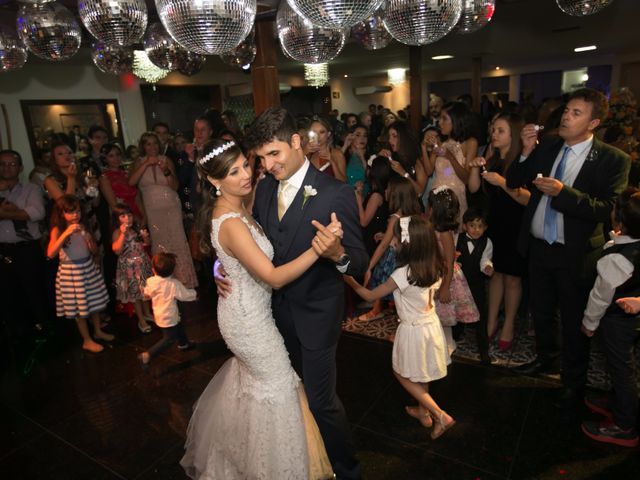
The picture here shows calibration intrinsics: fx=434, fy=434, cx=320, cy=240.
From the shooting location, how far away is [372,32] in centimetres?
295

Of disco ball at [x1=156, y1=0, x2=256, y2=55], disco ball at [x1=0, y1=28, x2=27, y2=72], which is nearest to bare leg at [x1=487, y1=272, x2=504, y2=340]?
disco ball at [x1=156, y1=0, x2=256, y2=55]

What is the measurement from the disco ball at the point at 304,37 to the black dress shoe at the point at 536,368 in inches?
93.9

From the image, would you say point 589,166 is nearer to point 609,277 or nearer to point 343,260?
point 609,277

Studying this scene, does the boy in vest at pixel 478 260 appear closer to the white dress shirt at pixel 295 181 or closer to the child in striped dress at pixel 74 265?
the white dress shirt at pixel 295 181

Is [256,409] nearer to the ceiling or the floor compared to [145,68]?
nearer to the floor

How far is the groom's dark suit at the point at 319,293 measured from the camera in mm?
1904

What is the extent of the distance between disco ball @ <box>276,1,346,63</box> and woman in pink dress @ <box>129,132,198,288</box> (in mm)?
2434

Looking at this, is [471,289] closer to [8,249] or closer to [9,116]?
[8,249]

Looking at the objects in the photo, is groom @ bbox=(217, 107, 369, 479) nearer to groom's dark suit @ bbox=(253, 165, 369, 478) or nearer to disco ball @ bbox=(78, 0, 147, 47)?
groom's dark suit @ bbox=(253, 165, 369, 478)

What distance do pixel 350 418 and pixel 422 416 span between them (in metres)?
0.43

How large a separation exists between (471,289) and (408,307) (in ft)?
2.92

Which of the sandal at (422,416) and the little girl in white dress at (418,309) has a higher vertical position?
the little girl in white dress at (418,309)

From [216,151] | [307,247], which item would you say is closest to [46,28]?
[216,151]

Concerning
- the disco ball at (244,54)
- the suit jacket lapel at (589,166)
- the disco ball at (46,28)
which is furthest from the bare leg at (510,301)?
the disco ball at (46,28)
